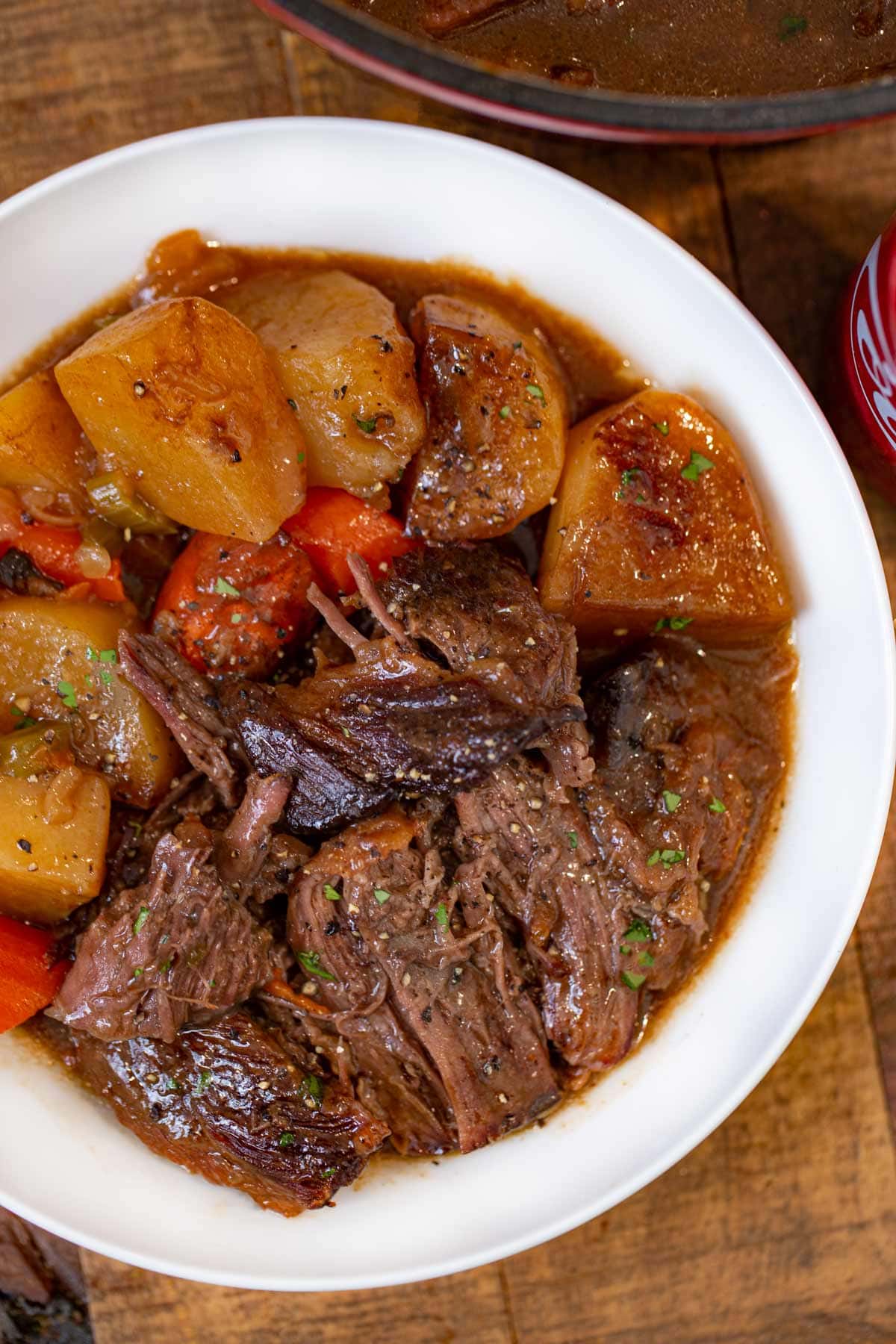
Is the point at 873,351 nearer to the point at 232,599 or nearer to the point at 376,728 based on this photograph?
the point at 376,728

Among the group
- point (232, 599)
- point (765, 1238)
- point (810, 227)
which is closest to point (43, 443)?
point (232, 599)

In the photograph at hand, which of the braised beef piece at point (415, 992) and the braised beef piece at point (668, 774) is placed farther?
the braised beef piece at point (668, 774)

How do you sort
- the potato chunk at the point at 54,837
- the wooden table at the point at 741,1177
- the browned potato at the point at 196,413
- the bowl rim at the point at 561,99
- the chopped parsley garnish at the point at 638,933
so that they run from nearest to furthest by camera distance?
the bowl rim at the point at 561,99 → the browned potato at the point at 196,413 → the potato chunk at the point at 54,837 → the chopped parsley garnish at the point at 638,933 → the wooden table at the point at 741,1177

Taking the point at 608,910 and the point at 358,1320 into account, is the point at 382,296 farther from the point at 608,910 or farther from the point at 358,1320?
the point at 358,1320

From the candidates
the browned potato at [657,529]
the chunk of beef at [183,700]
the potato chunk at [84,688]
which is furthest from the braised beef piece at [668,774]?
the potato chunk at [84,688]

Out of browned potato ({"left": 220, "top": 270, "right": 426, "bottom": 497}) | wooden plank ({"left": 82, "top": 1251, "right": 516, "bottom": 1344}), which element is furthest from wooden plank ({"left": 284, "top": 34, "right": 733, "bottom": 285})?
wooden plank ({"left": 82, "top": 1251, "right": 516, "bottom": 1344})

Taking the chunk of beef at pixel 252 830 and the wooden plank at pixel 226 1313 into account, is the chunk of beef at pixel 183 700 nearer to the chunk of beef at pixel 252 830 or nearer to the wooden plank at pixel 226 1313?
the chunk of beef at pixel 252 830

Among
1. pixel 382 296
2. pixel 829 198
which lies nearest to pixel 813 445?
pixel 829 198
